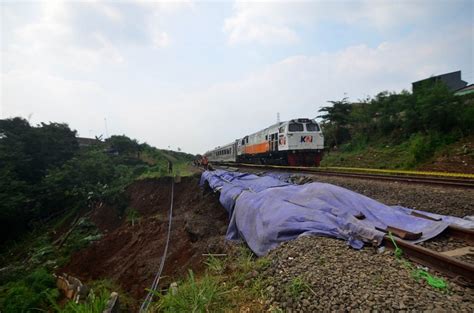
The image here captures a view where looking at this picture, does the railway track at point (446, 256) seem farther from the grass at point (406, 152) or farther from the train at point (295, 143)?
the grass at point (406, 152)

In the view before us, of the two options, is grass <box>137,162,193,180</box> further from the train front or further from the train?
the train front

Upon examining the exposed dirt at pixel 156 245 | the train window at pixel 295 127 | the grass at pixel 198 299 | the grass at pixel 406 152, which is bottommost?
the exposed dirt at pixel 156 245

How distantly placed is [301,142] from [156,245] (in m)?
9.76

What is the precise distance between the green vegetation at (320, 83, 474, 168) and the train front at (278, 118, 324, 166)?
188 inches

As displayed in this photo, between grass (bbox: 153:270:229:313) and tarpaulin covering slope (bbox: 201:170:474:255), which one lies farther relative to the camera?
tarpaulin covering slope (bbox: 201:170:474:255)

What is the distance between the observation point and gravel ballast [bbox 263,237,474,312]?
2.41 metres

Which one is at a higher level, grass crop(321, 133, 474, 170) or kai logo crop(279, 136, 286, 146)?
kai logo crop(279, 136, 286, 146)

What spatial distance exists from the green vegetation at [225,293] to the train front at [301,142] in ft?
38.3

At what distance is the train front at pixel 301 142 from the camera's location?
50.0 feet

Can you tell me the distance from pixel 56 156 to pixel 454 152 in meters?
32.6

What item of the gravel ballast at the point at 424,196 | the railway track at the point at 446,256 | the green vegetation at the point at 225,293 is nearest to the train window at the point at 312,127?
the gravel ballast at the point at 424,196

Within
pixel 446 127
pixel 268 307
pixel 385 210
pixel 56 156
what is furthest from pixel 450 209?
pixel 56 156

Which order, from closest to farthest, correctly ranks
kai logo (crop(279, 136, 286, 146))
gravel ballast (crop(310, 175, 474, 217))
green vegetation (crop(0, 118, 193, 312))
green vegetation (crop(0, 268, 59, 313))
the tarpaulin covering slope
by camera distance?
the tarpaulin covering slope < gravel ballast (crop(310, 175, 474, 217)) < green vegetation (crop(0, 268, 59, 313)) < green vegetation (crop(0, 118, 193, 312)) < kai logo (crop(279, 136, 286, 146))

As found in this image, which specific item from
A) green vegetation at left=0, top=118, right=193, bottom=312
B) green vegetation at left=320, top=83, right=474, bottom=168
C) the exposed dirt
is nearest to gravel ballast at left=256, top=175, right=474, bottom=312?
the exposed dirt
